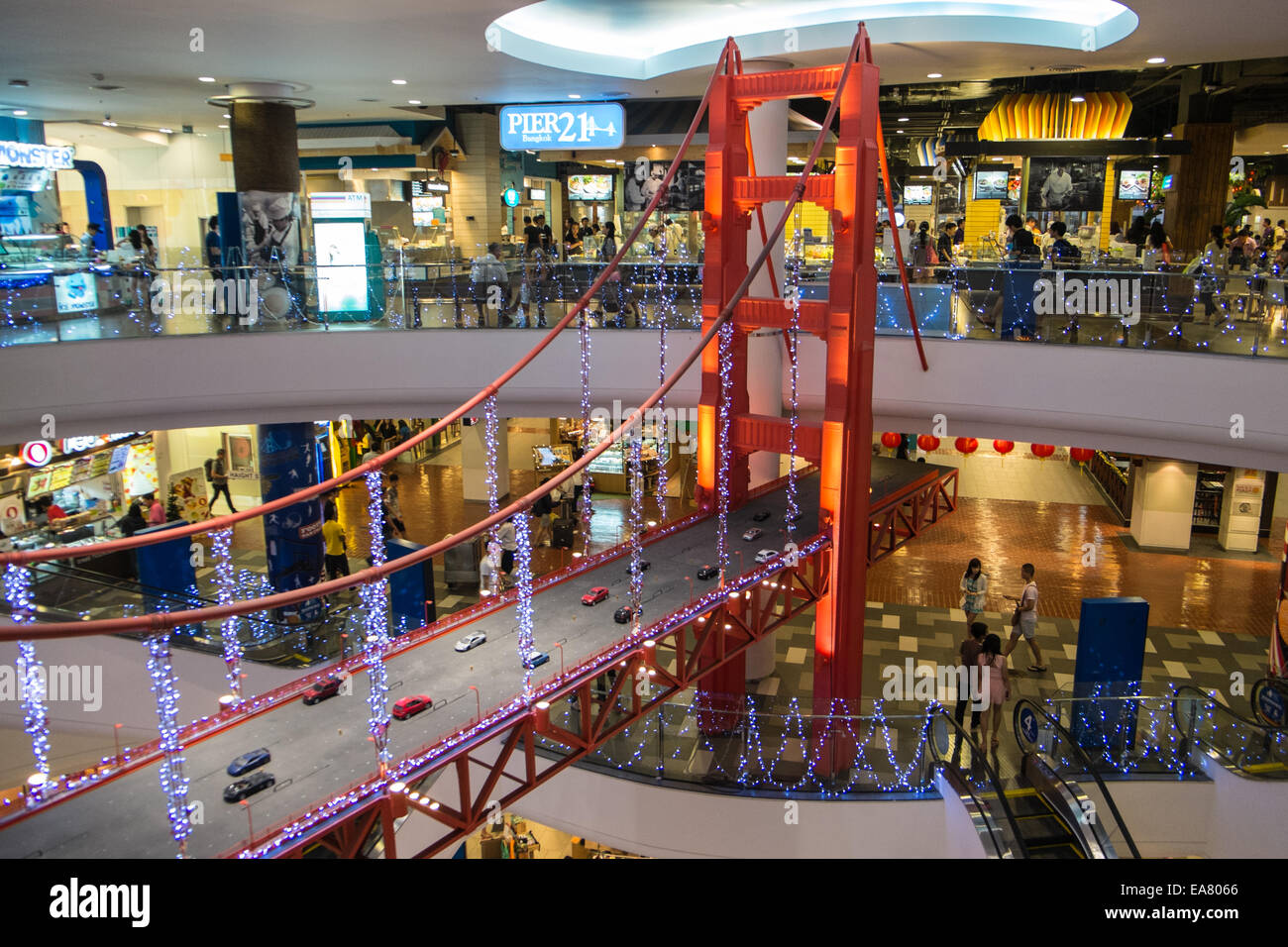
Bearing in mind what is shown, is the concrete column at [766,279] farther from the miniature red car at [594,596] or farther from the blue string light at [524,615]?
the blue string light at [524,615]

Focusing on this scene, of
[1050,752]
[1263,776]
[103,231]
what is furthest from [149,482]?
[1263,776]

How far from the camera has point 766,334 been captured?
1155 centimetres

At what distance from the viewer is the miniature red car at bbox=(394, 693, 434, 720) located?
619cm

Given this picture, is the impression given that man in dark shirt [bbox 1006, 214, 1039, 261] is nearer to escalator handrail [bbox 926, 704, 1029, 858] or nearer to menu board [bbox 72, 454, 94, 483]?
escalator handrail [bbox 926, 704, 1029, 858]

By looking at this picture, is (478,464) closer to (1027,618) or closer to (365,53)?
(365,53)

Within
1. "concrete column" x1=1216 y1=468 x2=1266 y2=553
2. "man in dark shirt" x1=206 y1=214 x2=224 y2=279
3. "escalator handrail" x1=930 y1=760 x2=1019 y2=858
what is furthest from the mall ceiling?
"concrete column" x1=1216 y1=468 x2=1266 y2=553

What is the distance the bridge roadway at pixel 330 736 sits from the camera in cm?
506

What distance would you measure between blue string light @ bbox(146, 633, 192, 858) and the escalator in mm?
5521

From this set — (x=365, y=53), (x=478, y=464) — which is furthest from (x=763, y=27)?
(x=478, y=464)

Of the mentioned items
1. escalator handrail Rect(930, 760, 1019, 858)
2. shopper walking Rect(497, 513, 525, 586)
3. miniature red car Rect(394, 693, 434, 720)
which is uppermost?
miniature red car Rect(394, 693, 434, 720)

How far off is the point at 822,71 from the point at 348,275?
624cm

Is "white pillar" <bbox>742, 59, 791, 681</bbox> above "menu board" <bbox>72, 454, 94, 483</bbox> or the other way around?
above

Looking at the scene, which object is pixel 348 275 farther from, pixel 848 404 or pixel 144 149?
pixel 144 149

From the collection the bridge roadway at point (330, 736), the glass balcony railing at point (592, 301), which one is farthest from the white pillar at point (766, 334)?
the bridge roadway at point (330, 736)
